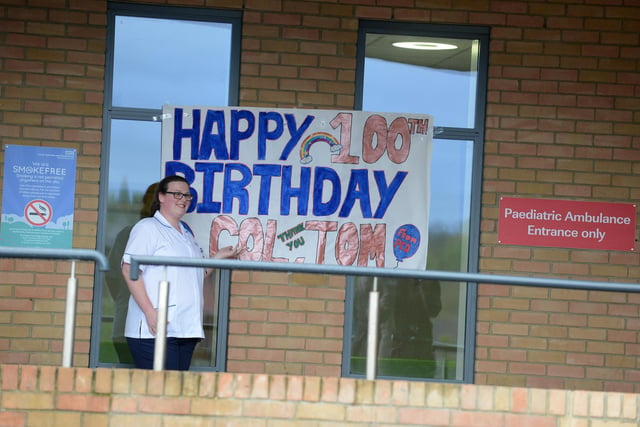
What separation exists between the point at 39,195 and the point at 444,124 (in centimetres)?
297

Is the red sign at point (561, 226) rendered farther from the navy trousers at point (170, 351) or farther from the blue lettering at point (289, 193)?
the navy trousers at point (170, 351)

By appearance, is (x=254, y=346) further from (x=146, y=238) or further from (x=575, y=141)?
(x=575, y=141)

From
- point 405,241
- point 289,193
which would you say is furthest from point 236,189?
point 405,241

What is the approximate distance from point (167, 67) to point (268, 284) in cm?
175

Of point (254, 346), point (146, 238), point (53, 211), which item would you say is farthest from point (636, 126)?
point (53, 211)

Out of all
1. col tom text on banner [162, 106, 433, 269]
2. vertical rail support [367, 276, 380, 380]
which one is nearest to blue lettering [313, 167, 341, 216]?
col tom text on banner [162, 106, 433, 269]

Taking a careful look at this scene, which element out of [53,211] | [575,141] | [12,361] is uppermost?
[575,141]

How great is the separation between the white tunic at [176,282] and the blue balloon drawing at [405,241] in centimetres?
164

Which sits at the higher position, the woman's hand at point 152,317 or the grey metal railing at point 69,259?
the grey metal railing at point 69,259

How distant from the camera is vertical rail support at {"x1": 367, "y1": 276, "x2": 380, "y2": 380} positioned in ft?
16.8

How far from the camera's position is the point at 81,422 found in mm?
5125

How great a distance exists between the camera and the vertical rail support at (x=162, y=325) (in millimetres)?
5082

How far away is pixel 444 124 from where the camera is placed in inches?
297

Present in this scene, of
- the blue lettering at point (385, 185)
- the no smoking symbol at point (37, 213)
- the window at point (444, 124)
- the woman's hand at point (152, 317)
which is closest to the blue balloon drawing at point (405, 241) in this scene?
the window at point (444, 124)
